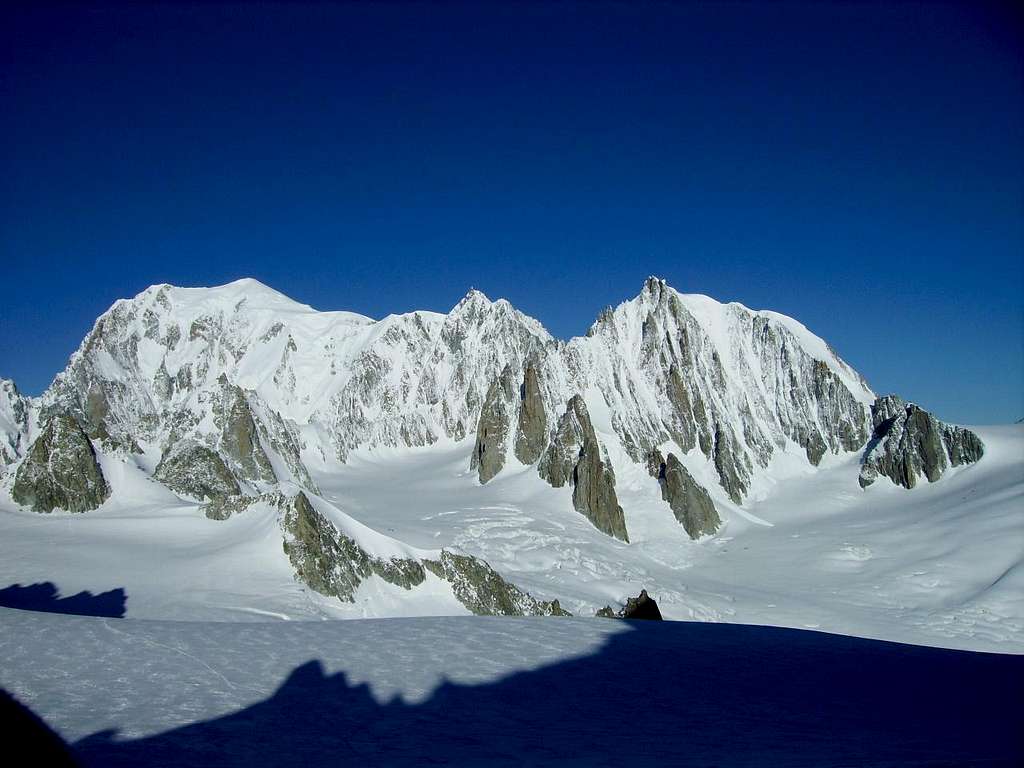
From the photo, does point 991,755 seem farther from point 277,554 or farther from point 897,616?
point 897,616

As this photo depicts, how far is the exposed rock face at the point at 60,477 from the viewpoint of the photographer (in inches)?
2058

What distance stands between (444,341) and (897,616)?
146 metres

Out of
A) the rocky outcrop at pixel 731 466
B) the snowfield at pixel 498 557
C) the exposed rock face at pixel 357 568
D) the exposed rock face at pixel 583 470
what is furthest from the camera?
the rocky outcrop at pixel 731 466

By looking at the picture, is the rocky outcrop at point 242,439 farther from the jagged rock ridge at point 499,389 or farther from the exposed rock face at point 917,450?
the exposed rock face at point 917,450

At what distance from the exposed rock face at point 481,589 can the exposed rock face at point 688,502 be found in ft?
218

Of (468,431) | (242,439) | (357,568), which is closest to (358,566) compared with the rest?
(357,568)

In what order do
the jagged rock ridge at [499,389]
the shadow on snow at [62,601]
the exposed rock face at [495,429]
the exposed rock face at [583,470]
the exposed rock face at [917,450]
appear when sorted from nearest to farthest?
the shadow on snow at [62,601] → the exposed rock face at [583,470] → the jagged rock ridge at [499,389] → the exposed rock face at [917,450] → the exposed rock face at [495,429]

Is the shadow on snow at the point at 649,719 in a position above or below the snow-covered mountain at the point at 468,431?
below

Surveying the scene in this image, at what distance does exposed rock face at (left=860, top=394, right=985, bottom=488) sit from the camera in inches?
5074

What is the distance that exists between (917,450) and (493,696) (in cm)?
14190

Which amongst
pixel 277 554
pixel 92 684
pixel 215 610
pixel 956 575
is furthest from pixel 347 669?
pixel 956 575

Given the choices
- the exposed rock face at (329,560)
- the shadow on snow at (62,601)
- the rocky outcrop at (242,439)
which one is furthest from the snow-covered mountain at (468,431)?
the shadow on snow at (62,601)

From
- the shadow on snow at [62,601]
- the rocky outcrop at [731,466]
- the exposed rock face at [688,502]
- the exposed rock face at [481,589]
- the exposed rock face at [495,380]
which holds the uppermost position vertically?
the exposed rock face at [495,380]

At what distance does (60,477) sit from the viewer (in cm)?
5288
